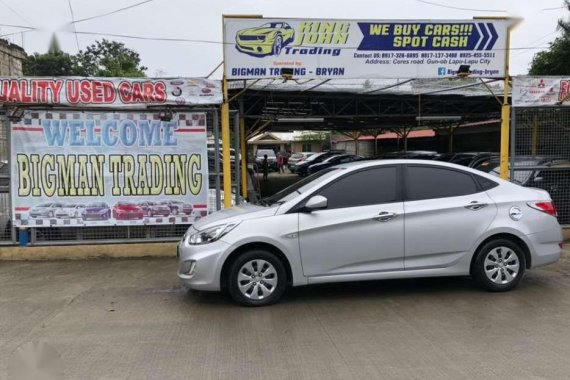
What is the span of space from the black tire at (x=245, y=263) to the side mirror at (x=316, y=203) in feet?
2.15

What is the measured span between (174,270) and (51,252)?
227 centimetres

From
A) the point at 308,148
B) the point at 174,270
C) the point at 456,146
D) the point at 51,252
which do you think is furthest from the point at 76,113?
the point at 308,148

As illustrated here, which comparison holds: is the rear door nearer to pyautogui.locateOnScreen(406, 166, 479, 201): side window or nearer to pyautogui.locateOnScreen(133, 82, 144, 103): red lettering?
pyautogui.locateOnScreen(406, 166, 479, 201): side window

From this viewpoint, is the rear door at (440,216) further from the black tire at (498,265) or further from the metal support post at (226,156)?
the metal support post at (226,156)

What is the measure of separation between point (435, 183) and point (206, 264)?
286 cm

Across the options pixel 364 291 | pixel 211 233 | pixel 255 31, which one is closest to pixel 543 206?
pixel 364 291

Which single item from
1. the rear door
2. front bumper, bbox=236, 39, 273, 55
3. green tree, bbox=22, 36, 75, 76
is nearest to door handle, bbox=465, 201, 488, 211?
the rear door

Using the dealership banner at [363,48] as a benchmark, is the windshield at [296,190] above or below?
below

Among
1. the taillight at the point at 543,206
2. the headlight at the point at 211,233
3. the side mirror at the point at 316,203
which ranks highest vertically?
the side mirror at the point at 316,203

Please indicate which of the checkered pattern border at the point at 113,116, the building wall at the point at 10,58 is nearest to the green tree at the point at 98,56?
the building wall at the point at 10,58

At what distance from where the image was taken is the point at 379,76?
8891 millimetres

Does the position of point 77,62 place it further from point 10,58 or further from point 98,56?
point 10,58

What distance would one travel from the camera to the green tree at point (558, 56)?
2525cm

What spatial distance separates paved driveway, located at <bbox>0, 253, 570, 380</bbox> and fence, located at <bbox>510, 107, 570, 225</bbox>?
8.65 ft
